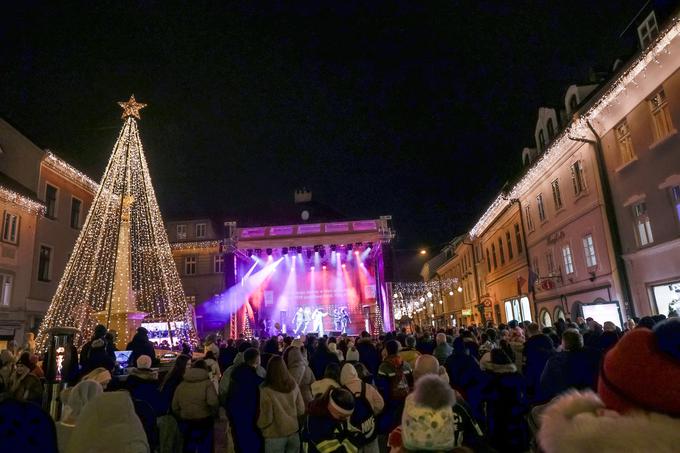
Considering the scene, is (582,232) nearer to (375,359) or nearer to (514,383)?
(375,359)

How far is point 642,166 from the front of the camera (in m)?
14.1

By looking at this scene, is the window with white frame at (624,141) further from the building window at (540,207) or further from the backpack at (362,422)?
the backpack at (362,422)

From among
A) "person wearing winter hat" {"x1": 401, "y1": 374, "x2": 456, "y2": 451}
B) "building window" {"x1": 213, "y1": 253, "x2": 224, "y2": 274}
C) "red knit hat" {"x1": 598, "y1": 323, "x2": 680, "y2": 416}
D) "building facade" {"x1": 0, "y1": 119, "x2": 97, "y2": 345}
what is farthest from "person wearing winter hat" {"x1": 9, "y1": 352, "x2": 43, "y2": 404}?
"building window" {"x1": 213, "y1": 253, "x2": 224, "y2": 274}

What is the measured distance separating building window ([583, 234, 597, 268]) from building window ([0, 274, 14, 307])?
25632 mm

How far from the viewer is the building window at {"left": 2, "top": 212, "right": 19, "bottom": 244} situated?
2067cm

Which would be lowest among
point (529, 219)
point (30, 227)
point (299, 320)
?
point (299, 320)

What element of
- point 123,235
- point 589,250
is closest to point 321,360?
point 589,250

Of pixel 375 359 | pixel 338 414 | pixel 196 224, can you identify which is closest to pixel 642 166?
pixel 375 359

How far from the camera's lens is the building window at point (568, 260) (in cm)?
1920

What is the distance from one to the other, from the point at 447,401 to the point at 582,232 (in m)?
17.5

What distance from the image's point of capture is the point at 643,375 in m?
1.66

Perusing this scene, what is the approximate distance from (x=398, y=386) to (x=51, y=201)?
25.8 metres

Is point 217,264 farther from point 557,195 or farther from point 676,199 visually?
point 676,199

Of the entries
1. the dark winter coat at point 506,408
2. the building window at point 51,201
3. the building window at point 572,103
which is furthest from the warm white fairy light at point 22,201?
the building window at point 572,103
